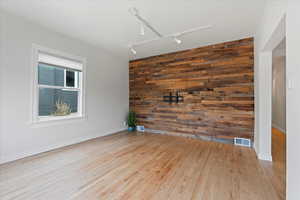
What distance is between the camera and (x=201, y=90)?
3.80 m

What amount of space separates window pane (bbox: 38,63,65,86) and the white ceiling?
83 cm

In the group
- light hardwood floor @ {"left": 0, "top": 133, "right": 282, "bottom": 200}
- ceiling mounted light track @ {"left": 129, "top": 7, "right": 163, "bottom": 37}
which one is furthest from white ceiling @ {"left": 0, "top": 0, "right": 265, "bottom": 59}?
light hardwood floor @ {"left": 0, "top": 133, "right": 282, "bottom": 200}

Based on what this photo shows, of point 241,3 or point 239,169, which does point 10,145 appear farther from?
point 241,3

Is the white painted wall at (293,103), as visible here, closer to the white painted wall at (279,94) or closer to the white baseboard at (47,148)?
the white baseboard at (47,148)

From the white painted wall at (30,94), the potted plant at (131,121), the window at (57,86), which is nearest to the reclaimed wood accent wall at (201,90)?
the potted plant at (131,121)

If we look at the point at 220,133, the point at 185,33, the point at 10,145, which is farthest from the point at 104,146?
the point at 185,33

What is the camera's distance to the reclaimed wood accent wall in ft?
10.8

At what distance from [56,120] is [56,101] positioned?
49 centimetres

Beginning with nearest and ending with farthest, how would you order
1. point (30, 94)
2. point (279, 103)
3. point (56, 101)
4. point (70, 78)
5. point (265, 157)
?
point (265, 157)
point (30, 94)
point (56, 101)
point (70, 78)
point (279, 103)

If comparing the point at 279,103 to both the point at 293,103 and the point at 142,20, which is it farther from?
the point at 142,20

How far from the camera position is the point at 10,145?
7.80 ft

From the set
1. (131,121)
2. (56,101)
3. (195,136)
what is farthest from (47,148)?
(195,136)

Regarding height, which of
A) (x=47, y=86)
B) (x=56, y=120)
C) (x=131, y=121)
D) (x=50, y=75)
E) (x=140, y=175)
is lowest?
(x=140, y=175)

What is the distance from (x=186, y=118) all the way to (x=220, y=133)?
38.2 inches
